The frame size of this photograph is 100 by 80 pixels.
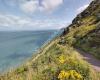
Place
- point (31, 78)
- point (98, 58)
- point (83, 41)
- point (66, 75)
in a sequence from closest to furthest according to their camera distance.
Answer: point (66, 75), point (31, 78), point (98, 58), point (83, 41)

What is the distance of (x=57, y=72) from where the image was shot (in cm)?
1135

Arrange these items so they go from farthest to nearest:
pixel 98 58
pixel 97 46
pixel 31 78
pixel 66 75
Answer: pixel 97 46 → pixel 98 58 → pixel 31 78 → pixel 66 75

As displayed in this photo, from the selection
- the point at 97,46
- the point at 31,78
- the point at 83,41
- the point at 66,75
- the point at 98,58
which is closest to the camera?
the point at 66,75

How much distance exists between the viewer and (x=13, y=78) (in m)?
11.1

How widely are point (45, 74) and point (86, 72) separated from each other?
188cm

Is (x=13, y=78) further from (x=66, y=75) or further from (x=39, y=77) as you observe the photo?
(x=66, y=75)

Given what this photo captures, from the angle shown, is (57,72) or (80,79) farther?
(57,72)

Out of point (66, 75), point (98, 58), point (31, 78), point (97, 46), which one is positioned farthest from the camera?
point (97, 46)

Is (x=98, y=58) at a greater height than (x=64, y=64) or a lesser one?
lesser

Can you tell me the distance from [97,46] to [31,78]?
70.0 feet

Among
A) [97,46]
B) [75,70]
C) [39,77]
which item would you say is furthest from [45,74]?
[97,46]

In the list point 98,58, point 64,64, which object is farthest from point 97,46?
point 64,64

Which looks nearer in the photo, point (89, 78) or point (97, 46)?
point (89, 78)

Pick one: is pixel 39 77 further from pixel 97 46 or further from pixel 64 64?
pixel 97 46
